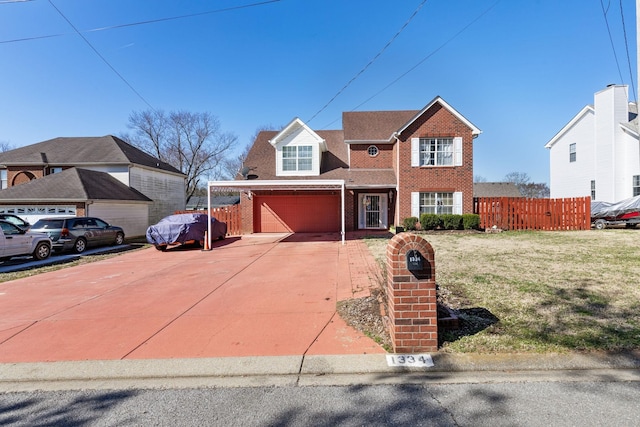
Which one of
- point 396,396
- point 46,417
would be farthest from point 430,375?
point 46,417

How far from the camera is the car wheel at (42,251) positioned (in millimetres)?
11385

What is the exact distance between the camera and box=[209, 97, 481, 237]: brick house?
16391 mm

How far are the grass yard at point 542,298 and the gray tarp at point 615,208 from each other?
8.55m

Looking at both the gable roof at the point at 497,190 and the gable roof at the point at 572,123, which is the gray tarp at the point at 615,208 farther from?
the gable roof at the point at 497,190

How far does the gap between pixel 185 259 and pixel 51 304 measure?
474cm

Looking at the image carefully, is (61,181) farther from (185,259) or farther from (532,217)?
(532,217)

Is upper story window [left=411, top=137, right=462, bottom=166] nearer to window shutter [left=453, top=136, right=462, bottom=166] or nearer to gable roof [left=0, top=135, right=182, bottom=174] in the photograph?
window shutter [left=453, top=136, right=462, bottom=166]

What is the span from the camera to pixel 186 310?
5.36m

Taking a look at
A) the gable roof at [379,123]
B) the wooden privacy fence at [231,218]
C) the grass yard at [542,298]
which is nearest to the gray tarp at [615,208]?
the gable roof at [379,123]

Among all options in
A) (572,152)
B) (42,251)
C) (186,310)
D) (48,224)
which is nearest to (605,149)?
(572,152)

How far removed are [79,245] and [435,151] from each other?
17.2m

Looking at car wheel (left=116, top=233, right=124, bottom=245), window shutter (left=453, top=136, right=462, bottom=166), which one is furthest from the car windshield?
window shutter (left=453, top=136, right=462, bottom=166)

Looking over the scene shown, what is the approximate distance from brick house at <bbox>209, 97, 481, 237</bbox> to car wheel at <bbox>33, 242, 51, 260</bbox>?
311 inches

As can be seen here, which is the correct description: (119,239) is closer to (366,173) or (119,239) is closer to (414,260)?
(366,173)
